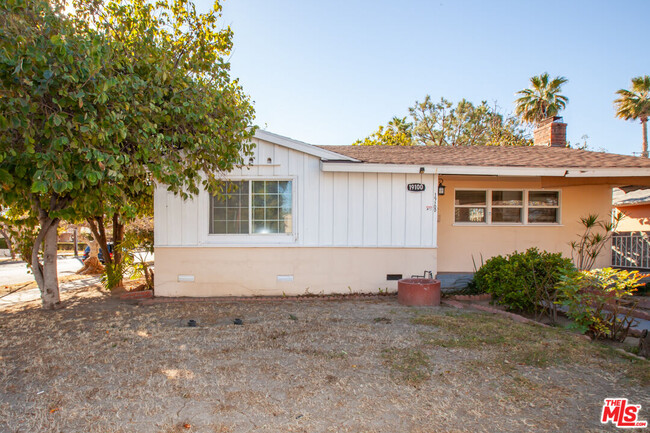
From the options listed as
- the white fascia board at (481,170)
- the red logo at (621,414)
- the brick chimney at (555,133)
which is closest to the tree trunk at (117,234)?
the white fascia board at (481,170)

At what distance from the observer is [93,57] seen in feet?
13.7

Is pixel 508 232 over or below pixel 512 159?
below

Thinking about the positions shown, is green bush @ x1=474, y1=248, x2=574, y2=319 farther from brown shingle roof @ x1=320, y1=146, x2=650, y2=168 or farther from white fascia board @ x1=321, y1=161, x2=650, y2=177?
brown shingle roof @ x1=320, y1=146, x2=650, y2=168

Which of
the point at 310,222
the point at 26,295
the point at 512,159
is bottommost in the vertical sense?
the point at 26,295

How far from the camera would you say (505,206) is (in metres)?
9.93

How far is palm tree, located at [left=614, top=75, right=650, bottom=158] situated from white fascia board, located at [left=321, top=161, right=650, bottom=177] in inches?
1064

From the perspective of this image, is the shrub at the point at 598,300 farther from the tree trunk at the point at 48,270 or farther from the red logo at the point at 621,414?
the tree trunk at the point at 48,270

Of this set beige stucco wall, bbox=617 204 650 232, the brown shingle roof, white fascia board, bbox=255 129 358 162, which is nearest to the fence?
the brown shingle roof

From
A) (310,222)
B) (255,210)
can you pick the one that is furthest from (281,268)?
(255,210)

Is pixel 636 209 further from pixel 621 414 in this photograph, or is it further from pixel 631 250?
pixel 621 414

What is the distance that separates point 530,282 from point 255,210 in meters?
5.32

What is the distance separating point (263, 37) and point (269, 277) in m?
6.04

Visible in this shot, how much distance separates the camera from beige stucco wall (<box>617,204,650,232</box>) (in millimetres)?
12688

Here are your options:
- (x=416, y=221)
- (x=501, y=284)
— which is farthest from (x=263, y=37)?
(x=501, y=284)
